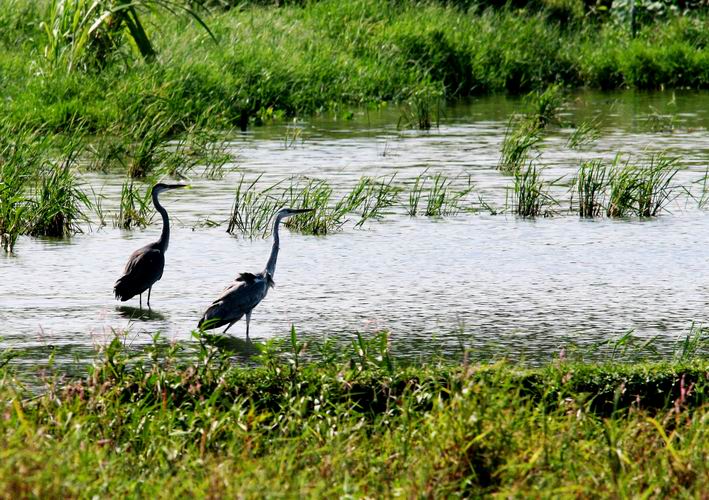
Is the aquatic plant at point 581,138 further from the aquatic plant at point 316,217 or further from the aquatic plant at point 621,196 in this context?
the aquatic plant at point 316,217

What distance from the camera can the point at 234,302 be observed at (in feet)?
26.0

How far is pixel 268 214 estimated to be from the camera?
38.5 ft

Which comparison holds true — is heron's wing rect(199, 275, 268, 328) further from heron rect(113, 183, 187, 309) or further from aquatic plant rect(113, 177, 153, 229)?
→ aquatic plant rect(113, 177, 153, 229)

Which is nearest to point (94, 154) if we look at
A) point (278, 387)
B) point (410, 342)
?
point (410, 342)

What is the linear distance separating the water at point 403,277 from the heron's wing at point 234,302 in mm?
262

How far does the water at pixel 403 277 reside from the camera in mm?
8164

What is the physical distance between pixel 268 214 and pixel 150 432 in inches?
240

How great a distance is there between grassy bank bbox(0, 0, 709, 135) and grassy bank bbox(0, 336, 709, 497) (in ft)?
26.4

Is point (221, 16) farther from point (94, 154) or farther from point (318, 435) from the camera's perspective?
point (318, 435)

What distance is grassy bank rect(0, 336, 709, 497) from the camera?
4836 millimetres

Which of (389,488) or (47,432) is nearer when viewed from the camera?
(389,488)

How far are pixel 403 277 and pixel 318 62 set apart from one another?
10495mm

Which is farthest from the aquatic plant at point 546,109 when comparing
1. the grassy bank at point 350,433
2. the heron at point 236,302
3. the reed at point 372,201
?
the grassy bank at point 350,433

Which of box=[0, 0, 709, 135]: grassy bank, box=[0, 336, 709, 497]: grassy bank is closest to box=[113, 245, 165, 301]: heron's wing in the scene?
box=[0, 336, 709, 497]: grassy bank
